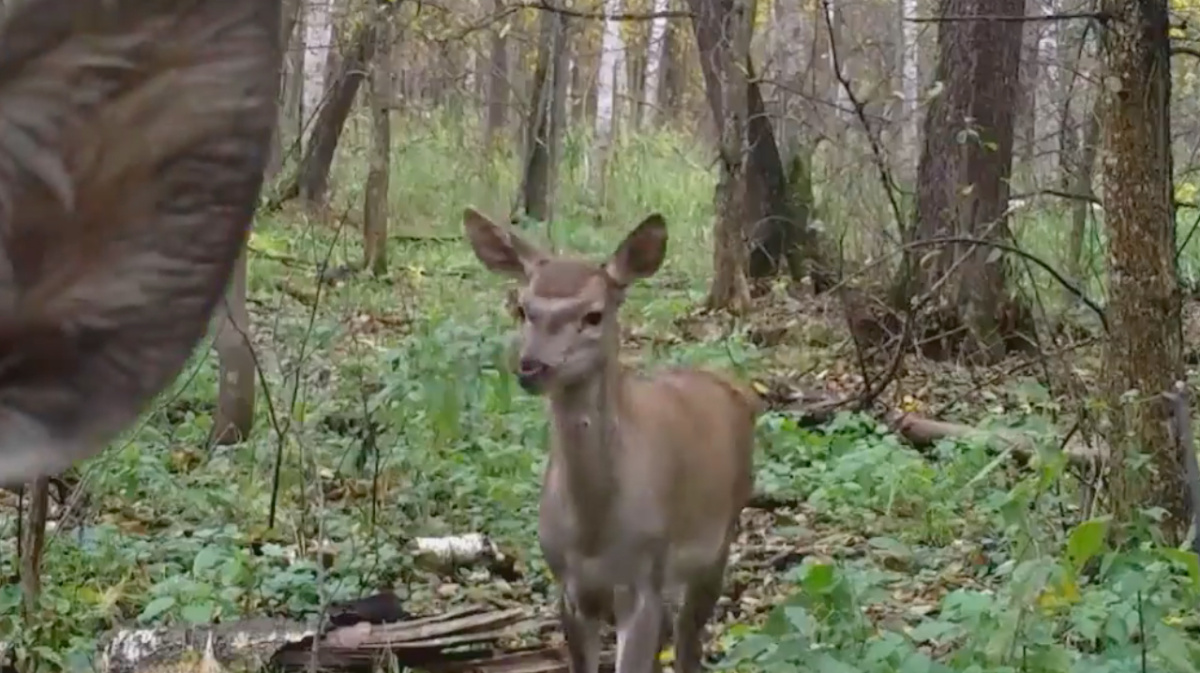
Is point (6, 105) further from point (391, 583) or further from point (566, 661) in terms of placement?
point (391, 583)

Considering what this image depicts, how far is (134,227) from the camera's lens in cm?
113

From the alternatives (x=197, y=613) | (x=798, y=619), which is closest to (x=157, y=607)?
(x=197, y=613)

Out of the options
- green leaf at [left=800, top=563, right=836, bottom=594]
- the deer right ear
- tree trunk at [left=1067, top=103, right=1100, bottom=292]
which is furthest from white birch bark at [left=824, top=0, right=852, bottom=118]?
green leaf at [left=800, top=563, right=836, bottom=594]

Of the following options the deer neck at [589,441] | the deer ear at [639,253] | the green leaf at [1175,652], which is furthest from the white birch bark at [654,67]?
the green leaf at [1175,652]

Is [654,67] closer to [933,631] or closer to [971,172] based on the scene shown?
[971,172]

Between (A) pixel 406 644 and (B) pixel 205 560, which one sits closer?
(A) pixel 406 644

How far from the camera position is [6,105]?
1.03 metres

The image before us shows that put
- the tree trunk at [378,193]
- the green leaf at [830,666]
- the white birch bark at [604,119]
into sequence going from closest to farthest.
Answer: the green leaf at [830,666]
the tree trunk at [378,193]
the white birch bark at [604,119]

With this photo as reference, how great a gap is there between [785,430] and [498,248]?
3.80m

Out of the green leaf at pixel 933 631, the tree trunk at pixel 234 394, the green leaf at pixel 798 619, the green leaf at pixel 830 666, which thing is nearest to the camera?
the green leaf at pixel 830 666

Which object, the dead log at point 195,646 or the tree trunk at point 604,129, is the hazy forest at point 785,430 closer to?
the dead log at point 195,646

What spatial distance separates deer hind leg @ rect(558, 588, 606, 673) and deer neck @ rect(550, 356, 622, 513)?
0.98 ft

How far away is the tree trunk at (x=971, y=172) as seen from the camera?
44.4 feet

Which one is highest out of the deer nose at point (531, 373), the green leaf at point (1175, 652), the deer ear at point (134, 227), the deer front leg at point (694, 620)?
the deer ear at point (134, 227)
